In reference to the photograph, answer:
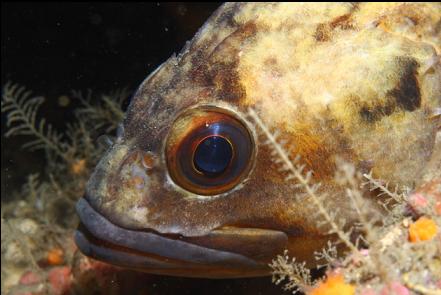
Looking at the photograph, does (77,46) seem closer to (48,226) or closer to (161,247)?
(48,226)

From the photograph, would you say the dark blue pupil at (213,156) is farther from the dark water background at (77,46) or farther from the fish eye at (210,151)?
the dark water background at (77,46)

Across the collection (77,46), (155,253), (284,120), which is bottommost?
(155,253)

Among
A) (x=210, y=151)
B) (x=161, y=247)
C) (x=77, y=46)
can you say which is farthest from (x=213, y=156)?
(x=77, y=46)

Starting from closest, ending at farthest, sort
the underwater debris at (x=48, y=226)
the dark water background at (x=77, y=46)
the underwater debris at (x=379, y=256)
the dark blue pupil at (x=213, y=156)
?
the underwater debris at (x=379, y=256)
the dark blue pupil at (x=213, y=156)
the underwater debris at (x=48, y=226)
the dark water background at (x=77, y=46)

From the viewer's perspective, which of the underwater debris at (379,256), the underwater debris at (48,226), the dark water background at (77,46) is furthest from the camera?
the dark water background at (77,46)

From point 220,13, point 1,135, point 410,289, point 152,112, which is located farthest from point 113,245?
point 1,135

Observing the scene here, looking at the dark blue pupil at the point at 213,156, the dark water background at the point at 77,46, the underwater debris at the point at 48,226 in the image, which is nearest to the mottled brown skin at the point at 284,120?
the dark blue pupil at the point at 213,156

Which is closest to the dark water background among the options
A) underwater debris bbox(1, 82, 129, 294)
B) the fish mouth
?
underwater debris bbox(1, 82, 129, 294)

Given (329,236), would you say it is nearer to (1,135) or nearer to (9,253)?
(9,253)
